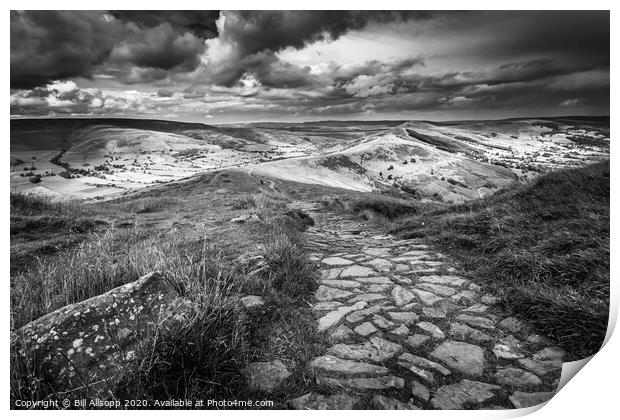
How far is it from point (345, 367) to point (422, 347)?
869mm

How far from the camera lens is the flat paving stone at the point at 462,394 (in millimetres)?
2648

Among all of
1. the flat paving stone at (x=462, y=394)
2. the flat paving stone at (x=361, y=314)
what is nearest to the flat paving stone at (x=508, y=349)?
the flat paving stone at (x=462, y=394)

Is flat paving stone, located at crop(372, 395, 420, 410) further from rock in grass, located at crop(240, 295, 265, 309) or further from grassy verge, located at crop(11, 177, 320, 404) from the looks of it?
rock in grass, located at crop(240, 295, 265, 309)

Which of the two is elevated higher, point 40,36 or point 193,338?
point 40,36

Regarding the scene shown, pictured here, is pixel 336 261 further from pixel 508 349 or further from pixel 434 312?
pixel 508 349

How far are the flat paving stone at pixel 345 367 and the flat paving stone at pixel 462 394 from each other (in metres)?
0.45

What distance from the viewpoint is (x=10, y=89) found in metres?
3.96

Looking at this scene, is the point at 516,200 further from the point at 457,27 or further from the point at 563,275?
the point at 457,27

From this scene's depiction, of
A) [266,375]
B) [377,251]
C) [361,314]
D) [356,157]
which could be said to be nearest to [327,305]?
[361,314]

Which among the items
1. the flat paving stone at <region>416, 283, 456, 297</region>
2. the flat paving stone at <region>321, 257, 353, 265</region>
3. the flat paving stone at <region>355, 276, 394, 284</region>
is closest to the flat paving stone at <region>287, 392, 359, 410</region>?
the flat paving stone at <region>416, 283, 456, 297</region>

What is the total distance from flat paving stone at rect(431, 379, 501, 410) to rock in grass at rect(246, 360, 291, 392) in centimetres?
122

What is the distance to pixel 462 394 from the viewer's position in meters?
2.72
